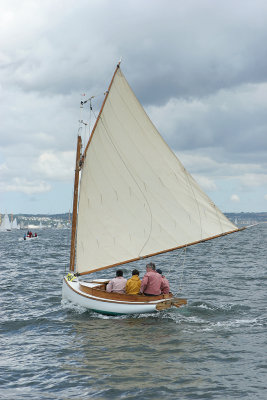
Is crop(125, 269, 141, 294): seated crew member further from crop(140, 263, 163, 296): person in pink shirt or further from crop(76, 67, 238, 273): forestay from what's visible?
crop(76, 67, 238, 273): forestay

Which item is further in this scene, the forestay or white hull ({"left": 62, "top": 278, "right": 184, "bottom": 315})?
the forestay

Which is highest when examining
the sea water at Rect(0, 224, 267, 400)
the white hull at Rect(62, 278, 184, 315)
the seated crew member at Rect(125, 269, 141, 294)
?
the seated crew member at Rect(125, 269, 141, 294)

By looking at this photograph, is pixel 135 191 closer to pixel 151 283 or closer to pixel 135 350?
pixel 151 283

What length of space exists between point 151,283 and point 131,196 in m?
4.03

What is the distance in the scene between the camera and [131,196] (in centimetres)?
2102

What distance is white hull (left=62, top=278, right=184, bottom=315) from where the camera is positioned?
19.4 meters

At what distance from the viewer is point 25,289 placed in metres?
28.6

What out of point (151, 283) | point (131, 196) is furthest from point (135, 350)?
point (131, 196)

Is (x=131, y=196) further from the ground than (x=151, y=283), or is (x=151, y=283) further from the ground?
(x=131, y=196)

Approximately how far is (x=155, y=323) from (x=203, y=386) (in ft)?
23.0

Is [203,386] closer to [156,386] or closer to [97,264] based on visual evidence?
[156,386]

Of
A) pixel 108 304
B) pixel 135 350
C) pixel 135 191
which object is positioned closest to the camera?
pixel 135 350

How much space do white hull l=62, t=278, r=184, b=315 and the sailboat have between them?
0.06 m

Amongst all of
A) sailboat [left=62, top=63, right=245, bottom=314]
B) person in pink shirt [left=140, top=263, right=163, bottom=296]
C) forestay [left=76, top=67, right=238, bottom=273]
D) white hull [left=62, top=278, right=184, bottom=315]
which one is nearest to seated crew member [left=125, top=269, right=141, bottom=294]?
person in pink shirt [left=140, top=263, right=163, bottom=296]
